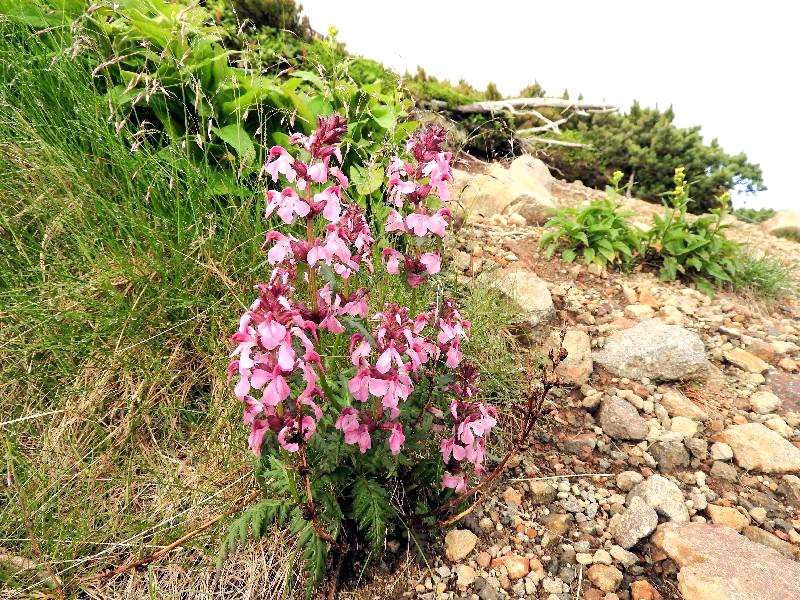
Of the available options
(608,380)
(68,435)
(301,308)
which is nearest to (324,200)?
(301,308)

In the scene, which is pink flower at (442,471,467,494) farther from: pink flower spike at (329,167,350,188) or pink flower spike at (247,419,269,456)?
pink flower spike at (329,167,350,188)

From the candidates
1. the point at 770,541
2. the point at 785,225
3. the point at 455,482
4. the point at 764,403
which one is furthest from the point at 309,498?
the point at 785,225

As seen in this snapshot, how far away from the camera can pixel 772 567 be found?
6.08ft

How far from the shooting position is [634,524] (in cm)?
210

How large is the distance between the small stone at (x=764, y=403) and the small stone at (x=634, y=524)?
1317mm

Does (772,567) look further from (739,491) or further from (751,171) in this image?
(751,171)

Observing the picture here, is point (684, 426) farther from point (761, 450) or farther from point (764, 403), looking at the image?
point (764, 403)

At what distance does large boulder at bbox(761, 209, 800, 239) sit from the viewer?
7.81m

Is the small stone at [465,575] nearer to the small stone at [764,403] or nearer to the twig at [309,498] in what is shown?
the twig at [309,498]

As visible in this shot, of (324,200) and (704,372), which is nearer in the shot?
(324,200)

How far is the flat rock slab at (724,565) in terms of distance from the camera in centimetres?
176

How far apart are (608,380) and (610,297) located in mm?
1005

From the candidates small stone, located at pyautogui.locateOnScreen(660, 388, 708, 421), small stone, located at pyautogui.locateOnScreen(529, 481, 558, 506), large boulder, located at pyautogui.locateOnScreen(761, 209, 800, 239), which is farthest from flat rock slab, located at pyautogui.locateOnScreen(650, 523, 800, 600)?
large boulder, located at pyautogui.locateOnScreen(761, 209, 800, 239)

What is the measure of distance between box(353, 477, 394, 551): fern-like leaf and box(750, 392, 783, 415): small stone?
240cm
